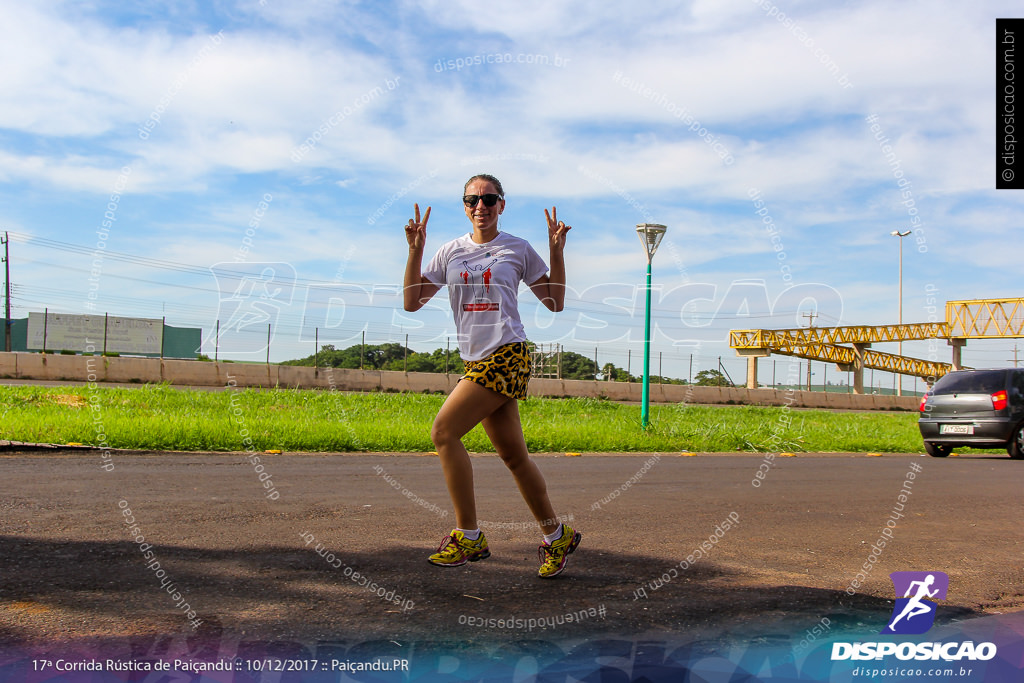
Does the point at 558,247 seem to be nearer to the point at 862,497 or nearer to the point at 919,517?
the point at 919,517

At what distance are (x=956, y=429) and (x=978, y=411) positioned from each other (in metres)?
0.44

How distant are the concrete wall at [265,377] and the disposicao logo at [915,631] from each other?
23723 mm

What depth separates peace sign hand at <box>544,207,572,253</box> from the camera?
161 inches

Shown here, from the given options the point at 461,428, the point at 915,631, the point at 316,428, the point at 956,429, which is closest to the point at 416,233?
the point at 461,428

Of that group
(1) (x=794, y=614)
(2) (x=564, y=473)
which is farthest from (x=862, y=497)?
(1) (x=794, y=614)

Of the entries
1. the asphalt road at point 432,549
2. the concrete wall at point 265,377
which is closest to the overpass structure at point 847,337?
the concrete wall at point 265,377

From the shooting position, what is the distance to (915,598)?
12.2ft

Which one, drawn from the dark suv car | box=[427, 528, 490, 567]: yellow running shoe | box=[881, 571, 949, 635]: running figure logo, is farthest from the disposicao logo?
the dark suv car

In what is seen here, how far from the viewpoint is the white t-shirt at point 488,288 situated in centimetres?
391

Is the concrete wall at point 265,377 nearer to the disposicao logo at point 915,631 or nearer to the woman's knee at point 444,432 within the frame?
the woman's knee at point 444,432

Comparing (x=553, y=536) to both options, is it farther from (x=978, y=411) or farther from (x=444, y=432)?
(x=978, y=411)

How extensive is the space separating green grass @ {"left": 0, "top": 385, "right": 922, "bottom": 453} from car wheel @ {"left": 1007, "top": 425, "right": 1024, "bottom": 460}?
6.34 ft

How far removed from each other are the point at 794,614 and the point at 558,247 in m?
2.01

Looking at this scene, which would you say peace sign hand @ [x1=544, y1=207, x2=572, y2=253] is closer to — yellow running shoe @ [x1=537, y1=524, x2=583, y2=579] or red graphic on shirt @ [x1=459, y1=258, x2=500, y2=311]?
red graphic on shirt @ [x1=459, y1=258, x2=500, y2=311]
